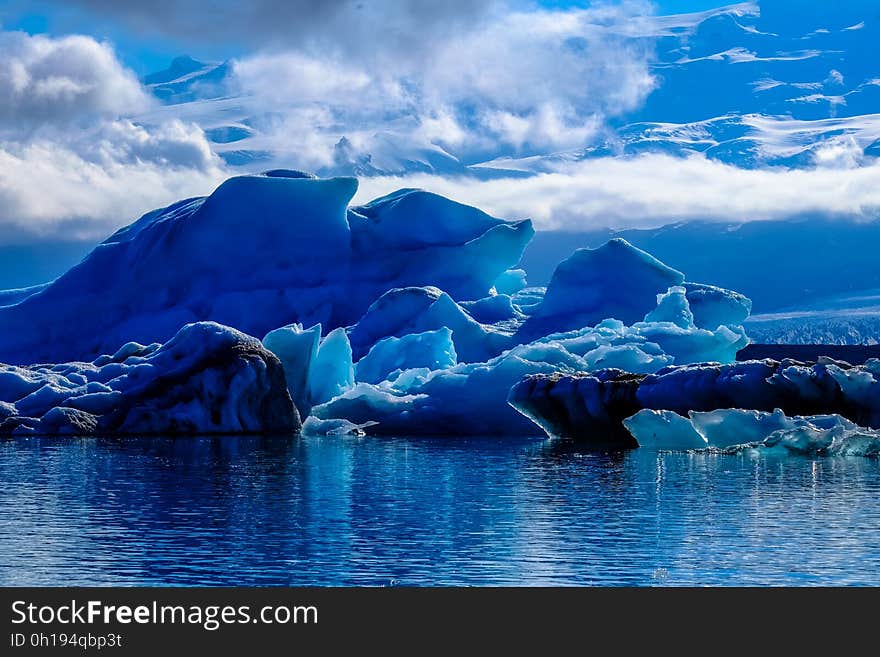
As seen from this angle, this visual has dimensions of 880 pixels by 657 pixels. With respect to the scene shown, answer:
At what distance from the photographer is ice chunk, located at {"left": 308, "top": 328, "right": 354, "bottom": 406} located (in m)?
35.8

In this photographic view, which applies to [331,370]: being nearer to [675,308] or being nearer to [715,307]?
[675,308]

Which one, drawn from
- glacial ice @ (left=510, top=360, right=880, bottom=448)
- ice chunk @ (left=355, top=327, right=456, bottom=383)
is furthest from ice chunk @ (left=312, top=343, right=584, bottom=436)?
glacial ice @ (left=510, top=360, right=880, bottom=448)

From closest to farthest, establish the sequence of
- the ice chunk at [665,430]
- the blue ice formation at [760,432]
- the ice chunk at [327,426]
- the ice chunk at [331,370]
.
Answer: the blue ice formation at [760,432], the ice chunk at [665,430], the ice chunk at [327,426], the ice chunk at [331,370]

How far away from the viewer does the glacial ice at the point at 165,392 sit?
31625mm

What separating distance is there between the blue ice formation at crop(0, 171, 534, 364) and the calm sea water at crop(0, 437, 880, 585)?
59.3 ft

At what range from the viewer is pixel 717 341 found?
36812 millimetres

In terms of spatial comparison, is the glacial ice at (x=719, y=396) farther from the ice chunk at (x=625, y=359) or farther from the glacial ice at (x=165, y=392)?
the glacial ice at (x=165, y=392)

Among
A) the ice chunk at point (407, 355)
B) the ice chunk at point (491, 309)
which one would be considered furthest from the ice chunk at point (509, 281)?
the ice chunk at point (407, 355)

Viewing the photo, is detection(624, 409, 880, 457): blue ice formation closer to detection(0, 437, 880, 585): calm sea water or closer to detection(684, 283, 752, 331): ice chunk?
detection(0, 437, 880, 585): calm sea water

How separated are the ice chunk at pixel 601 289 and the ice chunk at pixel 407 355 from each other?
18.6 ft

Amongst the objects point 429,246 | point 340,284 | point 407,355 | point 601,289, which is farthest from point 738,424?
point 429,246

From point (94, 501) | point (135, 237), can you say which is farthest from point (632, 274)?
point (94, 501)

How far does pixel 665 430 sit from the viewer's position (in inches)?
1096
